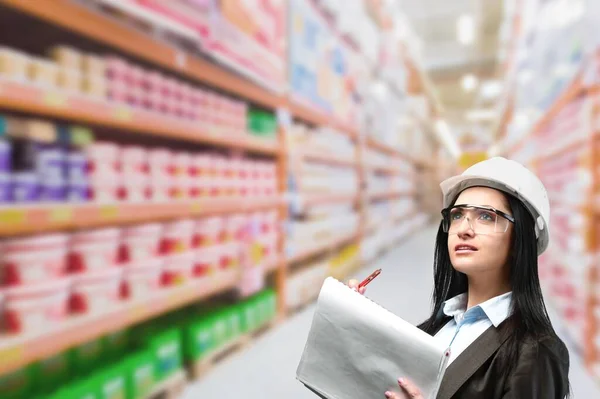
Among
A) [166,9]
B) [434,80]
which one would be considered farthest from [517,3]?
[166,9]

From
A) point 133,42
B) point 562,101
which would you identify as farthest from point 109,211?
point 562,101

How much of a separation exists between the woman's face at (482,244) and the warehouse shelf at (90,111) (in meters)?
1.18

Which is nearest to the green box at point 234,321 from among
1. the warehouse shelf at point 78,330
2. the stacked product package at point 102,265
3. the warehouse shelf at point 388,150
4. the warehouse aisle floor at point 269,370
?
the warehouse aisle floor at point 269,370

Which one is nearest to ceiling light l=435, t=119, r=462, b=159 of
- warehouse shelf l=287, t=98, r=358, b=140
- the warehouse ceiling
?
warehouse shelf l=287, t=98, r=358, b=140

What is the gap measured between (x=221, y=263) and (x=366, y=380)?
1.74m

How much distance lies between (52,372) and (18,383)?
110 mm

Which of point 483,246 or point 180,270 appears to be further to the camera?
point 180,270

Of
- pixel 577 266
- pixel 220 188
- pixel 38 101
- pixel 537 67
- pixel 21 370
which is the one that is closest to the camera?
pixel 38 101

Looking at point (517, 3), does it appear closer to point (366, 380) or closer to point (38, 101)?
point (38, 101)

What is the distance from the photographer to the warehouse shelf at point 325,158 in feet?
10.0

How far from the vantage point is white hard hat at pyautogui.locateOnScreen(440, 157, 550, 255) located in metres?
0.43

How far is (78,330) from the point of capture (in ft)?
4.24

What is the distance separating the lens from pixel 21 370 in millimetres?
1372

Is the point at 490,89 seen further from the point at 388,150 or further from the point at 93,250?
the point at 93,250
